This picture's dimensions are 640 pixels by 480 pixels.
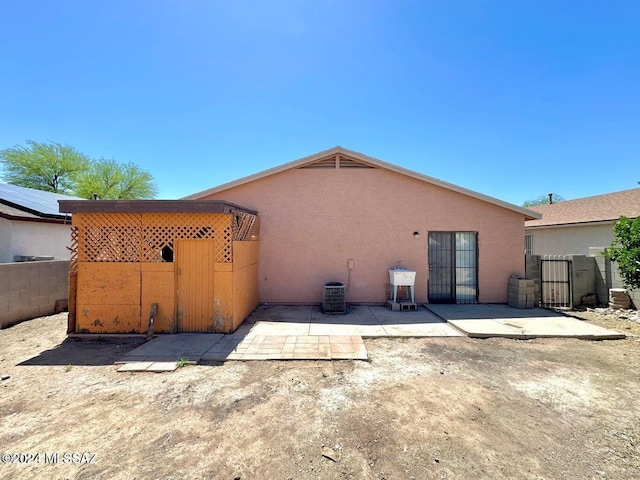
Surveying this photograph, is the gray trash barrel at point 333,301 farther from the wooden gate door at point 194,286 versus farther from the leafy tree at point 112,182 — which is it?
the leafy tree at point 112,182

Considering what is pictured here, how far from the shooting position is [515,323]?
606 cm

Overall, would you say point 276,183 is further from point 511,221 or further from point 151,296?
point 511,221

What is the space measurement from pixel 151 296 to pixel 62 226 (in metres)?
7.85

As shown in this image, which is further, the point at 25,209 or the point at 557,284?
the point at 25,209

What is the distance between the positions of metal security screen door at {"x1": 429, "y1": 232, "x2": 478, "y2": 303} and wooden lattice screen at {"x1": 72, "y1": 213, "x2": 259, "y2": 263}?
237 inches

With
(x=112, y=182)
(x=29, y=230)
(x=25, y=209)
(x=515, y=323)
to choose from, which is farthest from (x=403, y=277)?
(x=112, y=182)

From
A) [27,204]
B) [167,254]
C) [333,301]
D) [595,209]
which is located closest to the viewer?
[167,254]

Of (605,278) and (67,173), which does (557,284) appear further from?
(67,173)

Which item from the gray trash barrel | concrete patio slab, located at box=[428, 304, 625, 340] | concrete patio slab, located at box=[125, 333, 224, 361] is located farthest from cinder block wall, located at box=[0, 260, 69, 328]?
concrete patio slab, located at box=[428, 304, 625, 340]

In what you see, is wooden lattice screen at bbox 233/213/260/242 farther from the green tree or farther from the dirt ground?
the green tree

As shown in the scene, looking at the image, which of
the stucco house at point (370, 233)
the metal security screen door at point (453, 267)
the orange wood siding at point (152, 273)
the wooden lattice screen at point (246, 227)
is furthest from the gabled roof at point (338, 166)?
the orange wood siding at point (152, 273)

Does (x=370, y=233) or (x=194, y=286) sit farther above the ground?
(x=370, y=233)

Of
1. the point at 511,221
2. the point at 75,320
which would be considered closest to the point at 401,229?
the point at 511,221

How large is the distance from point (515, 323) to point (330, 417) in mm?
5483
